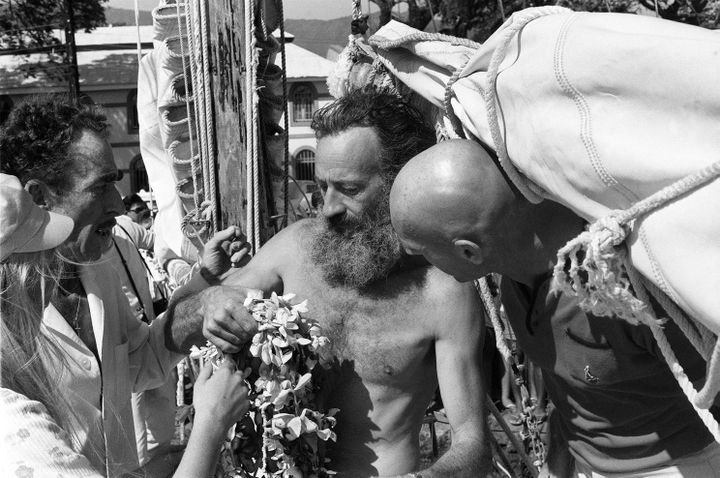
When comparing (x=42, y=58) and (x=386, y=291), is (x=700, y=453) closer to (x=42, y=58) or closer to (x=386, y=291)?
(x=386, y=291)

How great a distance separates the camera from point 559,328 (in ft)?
6.90

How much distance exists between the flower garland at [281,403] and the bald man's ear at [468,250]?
0.68 m

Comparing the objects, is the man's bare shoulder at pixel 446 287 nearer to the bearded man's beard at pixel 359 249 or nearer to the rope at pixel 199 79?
the bearded man's beard at pixel 359 249

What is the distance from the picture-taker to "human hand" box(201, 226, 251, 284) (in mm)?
3084

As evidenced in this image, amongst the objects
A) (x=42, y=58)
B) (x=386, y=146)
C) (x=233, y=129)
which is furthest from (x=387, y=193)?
(x=42, y=58)

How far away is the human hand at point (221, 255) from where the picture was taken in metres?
3.08

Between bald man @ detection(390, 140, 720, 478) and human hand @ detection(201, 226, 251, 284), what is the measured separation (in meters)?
1.16

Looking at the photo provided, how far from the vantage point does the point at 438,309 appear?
2.57 m

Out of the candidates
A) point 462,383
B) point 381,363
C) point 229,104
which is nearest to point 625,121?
point 462,383

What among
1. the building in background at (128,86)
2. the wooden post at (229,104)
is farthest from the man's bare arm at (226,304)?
the building in background at (128,86)

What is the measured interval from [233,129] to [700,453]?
2318 mm

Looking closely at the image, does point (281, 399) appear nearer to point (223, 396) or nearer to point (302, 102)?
point (223, 396)

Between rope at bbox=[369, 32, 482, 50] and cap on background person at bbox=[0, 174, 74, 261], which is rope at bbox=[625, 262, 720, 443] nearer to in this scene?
rope at bbox=[369, 32, 482, 50]

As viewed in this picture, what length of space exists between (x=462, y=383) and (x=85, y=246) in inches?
55.5
